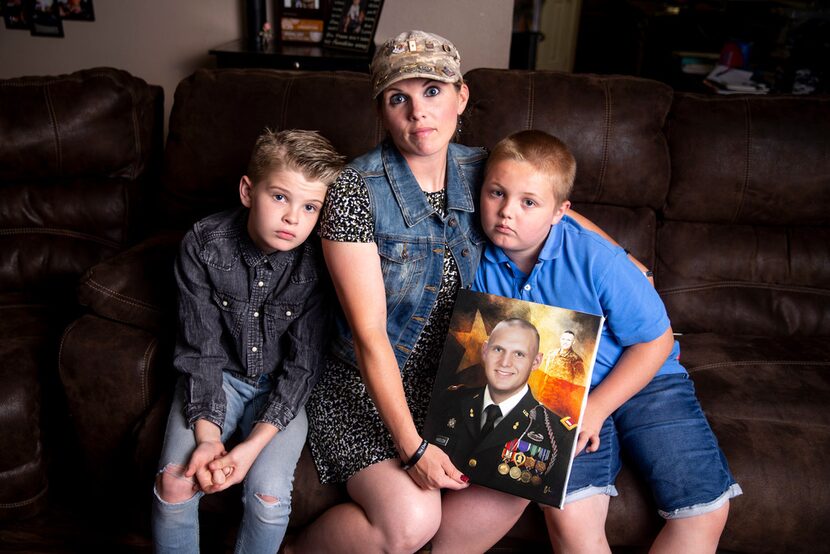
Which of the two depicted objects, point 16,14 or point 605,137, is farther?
point 16,14

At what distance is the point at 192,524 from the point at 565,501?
30.7 inches

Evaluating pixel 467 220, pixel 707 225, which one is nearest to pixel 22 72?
pixel 467 220

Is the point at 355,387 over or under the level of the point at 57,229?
under

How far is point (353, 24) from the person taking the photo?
131 inches

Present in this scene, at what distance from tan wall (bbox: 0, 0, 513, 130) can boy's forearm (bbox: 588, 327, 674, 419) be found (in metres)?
2.57

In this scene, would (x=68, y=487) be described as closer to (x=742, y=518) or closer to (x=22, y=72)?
(x=742, y=518)

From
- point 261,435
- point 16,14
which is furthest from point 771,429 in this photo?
point 16,14

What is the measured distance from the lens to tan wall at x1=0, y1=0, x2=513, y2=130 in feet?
11.8

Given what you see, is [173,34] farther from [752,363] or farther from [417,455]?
[752,363]

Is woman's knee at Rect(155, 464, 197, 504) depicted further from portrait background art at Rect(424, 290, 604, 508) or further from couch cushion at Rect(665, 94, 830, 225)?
couch cushion at Rect(665, 94, 830, 225)

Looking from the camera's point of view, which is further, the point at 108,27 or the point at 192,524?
the point at 108,27

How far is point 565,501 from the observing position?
53.6 inches

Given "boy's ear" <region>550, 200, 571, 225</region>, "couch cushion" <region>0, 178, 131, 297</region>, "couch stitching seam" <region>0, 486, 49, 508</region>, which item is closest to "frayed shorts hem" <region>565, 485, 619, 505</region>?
"boy's ear" <region>550, 200, 571, 225</region>

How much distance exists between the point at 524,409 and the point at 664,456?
33cm
